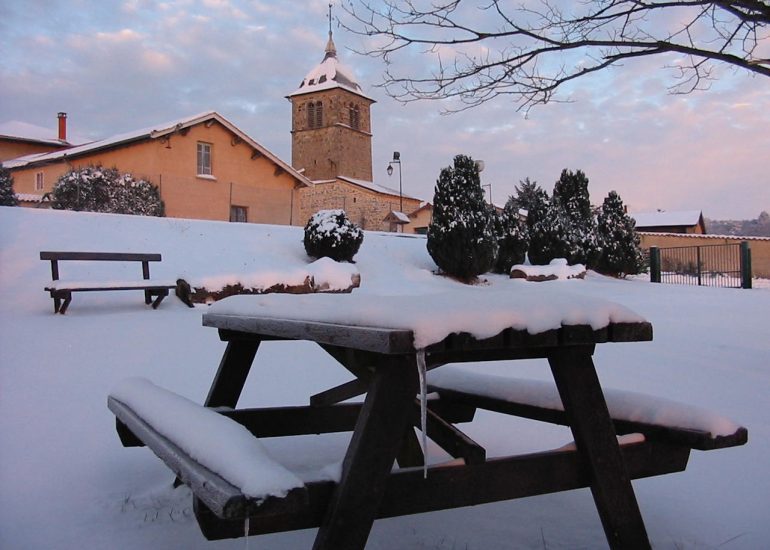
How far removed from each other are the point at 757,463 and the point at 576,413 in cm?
174

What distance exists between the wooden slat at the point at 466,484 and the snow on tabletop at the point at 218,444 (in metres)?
0.14

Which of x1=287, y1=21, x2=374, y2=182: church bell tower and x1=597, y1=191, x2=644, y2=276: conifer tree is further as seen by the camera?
x1=287, y1=21, x2=374, y2=182: church bell tower

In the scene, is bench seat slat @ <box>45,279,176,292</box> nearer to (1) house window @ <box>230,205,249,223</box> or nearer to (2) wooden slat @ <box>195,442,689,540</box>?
→ (2) wooden slat @ <box>195,442,689,540</box>

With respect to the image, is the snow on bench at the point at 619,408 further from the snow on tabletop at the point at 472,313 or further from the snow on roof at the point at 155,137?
the snow on roof at the point at 155,137

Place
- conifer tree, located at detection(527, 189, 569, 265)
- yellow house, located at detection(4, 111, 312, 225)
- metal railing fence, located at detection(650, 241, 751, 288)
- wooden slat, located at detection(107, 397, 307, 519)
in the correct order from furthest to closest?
yellow house, located at detection(4, 111, 312, 225) → conifer tree, located at detection(527, 189, 569, 265) → metal railing fence, located at detection(650, 241, 751, 288) → wooden slat, located at detection(107, 397, 307, 519)

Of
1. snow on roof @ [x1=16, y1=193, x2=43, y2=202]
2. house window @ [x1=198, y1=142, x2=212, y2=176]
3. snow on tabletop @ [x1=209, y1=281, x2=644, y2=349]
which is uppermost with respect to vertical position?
house window @ [x1=198, y1=142, x2=212, y2=176]

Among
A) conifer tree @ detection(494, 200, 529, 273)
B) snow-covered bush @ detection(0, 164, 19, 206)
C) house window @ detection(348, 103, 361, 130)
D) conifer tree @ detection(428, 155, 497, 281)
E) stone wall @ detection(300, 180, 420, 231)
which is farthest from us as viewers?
house window @ detection(348, 103, 361, 130)

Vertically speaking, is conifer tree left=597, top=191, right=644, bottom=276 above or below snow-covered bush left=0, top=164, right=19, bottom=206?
below

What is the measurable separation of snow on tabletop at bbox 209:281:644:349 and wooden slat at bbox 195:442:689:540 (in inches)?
17.8

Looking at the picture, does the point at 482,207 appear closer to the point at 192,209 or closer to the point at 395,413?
the point at 192,209

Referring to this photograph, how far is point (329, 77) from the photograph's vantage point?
55562mm

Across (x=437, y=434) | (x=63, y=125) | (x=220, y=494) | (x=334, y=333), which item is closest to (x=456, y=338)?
(x=334, y=333)

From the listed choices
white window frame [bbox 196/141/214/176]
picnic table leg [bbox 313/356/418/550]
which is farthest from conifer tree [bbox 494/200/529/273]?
picnic table leg [bbox 313/356/418/550]

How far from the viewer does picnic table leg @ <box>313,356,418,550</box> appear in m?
1.55
